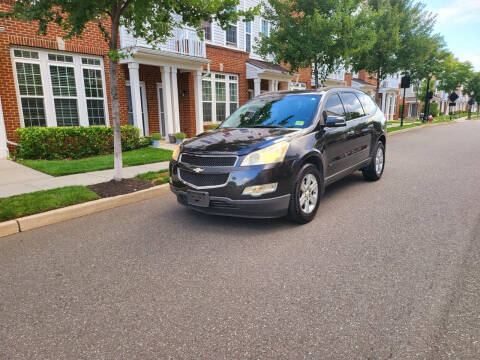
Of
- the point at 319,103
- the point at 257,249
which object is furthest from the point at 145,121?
the point at 257,249


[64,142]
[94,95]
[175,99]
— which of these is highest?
[94,95]

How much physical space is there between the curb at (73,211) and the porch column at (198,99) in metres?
8.64

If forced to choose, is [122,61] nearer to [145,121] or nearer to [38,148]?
[145,121]

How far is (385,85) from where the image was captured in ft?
115

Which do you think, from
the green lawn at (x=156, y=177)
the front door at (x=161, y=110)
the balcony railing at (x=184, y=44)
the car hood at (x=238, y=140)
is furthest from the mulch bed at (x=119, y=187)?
the front door at (x=161, y=110)

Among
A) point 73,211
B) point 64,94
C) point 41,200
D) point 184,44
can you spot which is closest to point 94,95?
point 64,94

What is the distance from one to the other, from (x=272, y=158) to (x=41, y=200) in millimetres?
3849

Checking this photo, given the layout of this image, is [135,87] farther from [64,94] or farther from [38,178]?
[38,178]

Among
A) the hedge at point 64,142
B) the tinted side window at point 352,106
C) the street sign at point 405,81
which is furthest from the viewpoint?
the street sign at point 405,81

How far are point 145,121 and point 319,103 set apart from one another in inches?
428

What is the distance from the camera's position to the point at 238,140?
439cm

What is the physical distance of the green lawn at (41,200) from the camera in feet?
15.6

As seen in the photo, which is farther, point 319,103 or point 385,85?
point 385,85

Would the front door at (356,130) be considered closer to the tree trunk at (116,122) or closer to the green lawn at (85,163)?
the tree trunk at (116,122)
